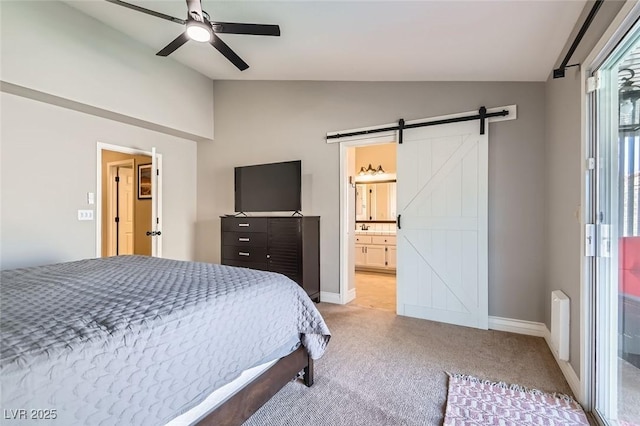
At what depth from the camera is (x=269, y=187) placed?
417 cm

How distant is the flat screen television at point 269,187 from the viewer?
396 centimetres

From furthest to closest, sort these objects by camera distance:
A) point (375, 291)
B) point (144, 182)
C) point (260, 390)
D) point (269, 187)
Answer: point (144, 182) < point (375, 291) < point (269, 187) < point (260, 390)

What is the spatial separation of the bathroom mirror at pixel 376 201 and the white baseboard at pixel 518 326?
9.91 ft

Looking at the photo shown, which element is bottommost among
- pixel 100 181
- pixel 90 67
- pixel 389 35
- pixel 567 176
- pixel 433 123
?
pixel 567 176

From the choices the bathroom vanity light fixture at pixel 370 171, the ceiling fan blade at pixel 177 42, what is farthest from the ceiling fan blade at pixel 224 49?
the bathroom vanity light fixture at pixel 370 171

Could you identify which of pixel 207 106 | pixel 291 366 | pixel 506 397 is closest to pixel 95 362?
pixel 291 366

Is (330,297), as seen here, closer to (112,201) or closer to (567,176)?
(567,176)

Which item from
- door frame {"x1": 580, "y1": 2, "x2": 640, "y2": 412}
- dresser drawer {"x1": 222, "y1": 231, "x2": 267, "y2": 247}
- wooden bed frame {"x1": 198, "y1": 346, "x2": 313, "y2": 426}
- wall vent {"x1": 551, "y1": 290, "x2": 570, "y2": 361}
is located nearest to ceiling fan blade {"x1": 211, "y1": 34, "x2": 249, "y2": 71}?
dresser drawer {"x1": 222, "y1": 231, "x2": 267, "y2": 247}

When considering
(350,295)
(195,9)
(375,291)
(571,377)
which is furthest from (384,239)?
(195,9)

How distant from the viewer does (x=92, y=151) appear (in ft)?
11.6

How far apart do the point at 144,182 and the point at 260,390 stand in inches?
186

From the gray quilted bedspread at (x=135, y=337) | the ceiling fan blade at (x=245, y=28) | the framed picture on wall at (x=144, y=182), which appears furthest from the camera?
the framed picture on wall at (x=144, y=182)

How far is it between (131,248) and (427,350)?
5082 millimetres

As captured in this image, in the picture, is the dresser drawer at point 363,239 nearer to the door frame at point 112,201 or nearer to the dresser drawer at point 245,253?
the dresser drawer at point 245,253
